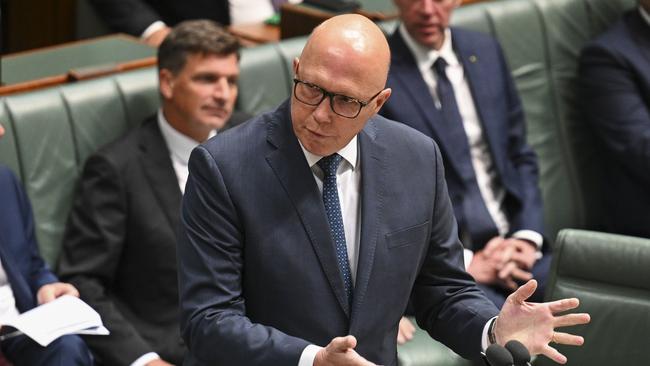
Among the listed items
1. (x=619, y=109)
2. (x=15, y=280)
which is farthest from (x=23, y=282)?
(x=619, y=109)

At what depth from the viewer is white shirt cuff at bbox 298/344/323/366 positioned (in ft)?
5.22

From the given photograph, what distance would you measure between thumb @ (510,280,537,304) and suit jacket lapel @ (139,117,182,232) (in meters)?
0.97

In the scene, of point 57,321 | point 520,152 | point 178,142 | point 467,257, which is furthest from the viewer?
point 520,152

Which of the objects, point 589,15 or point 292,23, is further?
point 589,15

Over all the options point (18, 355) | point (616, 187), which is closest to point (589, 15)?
point (616, 187)

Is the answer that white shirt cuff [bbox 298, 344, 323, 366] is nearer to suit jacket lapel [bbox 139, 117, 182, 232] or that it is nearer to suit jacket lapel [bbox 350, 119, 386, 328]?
suit jacket lapel [bbox 350, 119, 386, 328]

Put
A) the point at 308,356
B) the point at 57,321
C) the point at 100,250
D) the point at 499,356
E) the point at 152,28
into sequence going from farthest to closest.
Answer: the point at 152,28 < the point at 100,250 < the point at 57,321 < the point at 308,356 < the point at 499,356

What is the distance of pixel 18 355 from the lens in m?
2.20

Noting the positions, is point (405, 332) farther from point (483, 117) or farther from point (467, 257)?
point (483, 117)

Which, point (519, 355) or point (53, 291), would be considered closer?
point (519, 355)

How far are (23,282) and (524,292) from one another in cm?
104

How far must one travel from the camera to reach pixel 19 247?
90.4 inches

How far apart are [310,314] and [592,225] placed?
166 cm

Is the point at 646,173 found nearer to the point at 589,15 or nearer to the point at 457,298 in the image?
the point at 589,15
